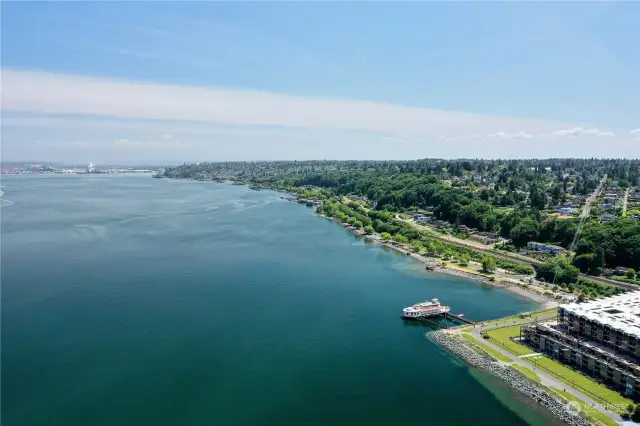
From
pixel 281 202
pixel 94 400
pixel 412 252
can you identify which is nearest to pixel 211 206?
pixel 281 202

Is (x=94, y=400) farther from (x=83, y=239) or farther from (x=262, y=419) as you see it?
(x=83, y=239)

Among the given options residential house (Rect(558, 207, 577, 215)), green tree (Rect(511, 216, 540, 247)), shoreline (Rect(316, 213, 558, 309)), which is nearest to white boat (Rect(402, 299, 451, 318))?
shoreline (Rect(316, 213, 558, 309))

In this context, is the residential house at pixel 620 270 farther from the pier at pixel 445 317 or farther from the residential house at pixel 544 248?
the pier at pixel 445 317

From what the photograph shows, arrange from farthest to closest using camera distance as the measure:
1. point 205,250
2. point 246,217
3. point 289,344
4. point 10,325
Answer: point 246,217 → point 205,250 → point 10,325 → point 289,344

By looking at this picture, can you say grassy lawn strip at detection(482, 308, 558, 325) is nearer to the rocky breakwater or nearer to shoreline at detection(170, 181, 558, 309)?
shoreline at detection(170, 181, 558, 309)

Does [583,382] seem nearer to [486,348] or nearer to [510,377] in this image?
[510,377]
